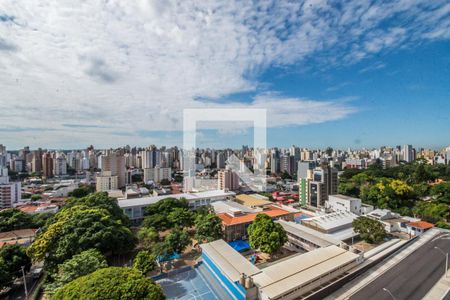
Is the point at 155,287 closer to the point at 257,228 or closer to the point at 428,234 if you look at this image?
the point at 257,228

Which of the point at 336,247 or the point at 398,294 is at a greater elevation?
the point at 336,247

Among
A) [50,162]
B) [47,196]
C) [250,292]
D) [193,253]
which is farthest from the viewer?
[50,162]

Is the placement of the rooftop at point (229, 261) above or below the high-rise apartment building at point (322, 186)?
below

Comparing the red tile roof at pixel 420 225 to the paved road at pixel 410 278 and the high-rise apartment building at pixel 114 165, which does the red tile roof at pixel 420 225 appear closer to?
the paved road at pixel 410 278

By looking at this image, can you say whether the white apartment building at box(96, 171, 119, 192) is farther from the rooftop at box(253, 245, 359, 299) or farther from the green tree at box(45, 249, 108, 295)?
the rooftop at box(253, 245, 359, 299)

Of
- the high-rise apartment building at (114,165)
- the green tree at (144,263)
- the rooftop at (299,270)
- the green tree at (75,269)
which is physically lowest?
the green tree at (144,263)

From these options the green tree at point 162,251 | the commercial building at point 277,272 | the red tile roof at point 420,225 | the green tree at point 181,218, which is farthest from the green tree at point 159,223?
the red tile roof at point 420,225

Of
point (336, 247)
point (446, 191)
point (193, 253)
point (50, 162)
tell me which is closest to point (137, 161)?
point (50, 162)
